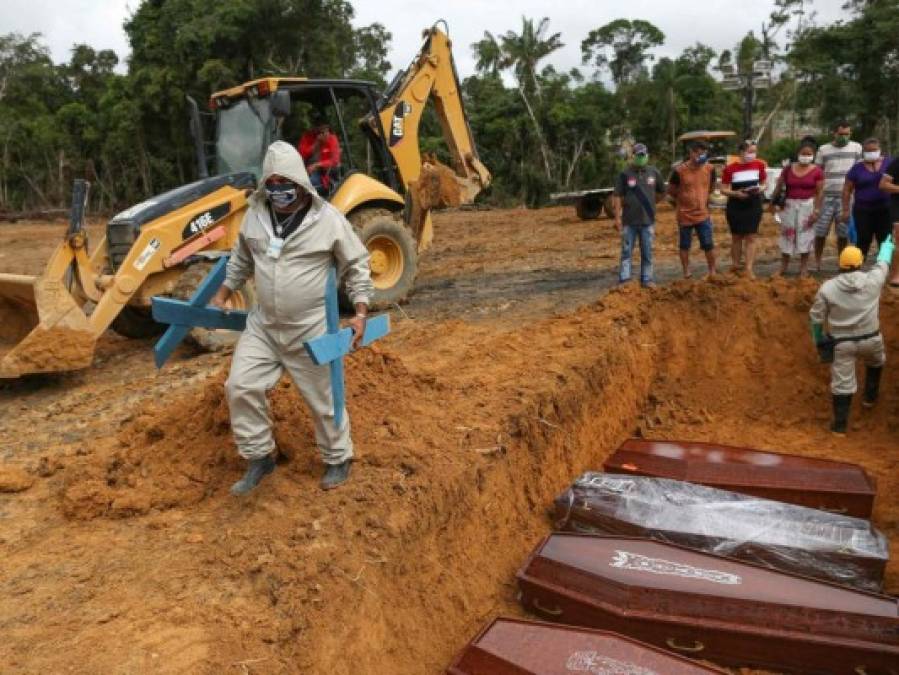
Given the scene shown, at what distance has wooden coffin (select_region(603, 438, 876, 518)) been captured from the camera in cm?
523

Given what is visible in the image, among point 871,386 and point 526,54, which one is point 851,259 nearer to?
point 871,386

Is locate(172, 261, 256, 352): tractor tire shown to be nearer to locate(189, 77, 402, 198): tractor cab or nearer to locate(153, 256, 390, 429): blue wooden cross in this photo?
locate(189, 77, 402, 198): tractor cab

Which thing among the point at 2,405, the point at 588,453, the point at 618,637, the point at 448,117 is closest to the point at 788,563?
the point at 618,637

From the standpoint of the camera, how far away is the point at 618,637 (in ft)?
11.9

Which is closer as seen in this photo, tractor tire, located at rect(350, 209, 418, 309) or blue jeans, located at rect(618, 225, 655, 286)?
blue jeans, located at rect(618, 225, 655, 286)

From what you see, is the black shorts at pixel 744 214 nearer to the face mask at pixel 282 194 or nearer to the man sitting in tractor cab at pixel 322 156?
the man sitting in tractor cab at pixel 322 156

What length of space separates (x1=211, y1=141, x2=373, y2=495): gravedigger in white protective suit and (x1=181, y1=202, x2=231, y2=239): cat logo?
3.74 meters

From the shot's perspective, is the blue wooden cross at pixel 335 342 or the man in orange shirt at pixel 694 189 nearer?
the blue wooden cross at pixel 335 342

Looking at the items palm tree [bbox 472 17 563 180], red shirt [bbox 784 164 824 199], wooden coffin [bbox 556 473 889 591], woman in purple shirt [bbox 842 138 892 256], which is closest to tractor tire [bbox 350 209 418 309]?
red shirt [bbox 784 164 824 199]

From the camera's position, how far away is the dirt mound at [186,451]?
4.29 meters

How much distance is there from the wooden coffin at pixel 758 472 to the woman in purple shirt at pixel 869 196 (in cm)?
326

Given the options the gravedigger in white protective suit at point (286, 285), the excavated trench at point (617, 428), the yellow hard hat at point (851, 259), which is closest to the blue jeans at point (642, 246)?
the excavated trench at point (617, 428)

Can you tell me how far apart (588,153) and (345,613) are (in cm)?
2687

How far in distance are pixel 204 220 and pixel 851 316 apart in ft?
20.0
